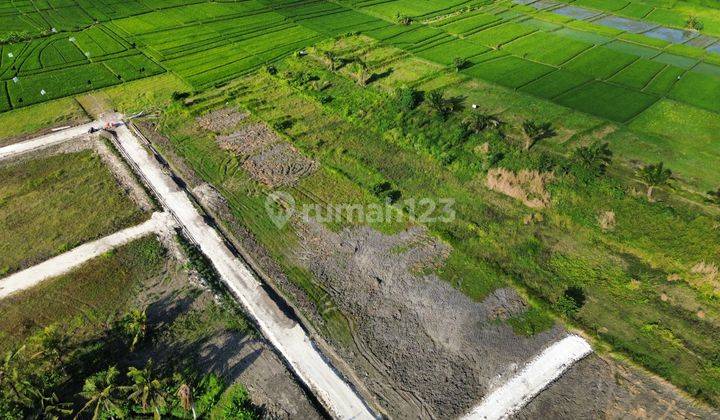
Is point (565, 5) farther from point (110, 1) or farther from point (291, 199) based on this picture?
point (110, 1)

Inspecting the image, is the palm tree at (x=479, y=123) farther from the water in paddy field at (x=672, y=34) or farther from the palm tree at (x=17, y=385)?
the water in paddy field at (x=672, y=34)

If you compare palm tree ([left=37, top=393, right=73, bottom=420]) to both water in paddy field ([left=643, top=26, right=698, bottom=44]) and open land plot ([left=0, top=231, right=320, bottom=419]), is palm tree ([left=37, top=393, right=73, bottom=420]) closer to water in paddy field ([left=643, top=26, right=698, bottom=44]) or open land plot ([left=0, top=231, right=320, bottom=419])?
open land plot ([left=0, top=231, right=320, bottom=419])

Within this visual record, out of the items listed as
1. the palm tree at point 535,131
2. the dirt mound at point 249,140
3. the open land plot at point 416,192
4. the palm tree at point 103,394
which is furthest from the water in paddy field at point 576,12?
the palm tree at point 103,394

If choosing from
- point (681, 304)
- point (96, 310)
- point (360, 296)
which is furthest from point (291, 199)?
point (681, 304)

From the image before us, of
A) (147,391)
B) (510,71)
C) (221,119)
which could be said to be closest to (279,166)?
(221,119)

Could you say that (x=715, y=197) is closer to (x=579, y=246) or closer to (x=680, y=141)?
(x=680, y=141)

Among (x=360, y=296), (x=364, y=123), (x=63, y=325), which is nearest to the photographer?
(x=63, y=325)
